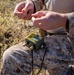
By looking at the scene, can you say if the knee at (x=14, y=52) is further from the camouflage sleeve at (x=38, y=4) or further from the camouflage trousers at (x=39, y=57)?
the camouflage sleeve at (x=38, y=4)

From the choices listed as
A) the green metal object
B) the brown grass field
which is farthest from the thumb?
the brown grass field

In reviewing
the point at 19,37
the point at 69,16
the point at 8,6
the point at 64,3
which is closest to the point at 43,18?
the point at 69,16

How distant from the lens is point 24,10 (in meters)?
1.84

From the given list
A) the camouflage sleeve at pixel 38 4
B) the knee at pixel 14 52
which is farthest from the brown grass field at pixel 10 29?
the knee at pixel 14 52

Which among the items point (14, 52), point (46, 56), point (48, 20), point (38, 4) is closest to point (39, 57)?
point (46, 56)

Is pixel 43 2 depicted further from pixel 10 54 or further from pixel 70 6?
pixel 10 54

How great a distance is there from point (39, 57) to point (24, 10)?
343 mm

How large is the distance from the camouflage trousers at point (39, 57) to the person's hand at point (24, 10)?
0.21 metres

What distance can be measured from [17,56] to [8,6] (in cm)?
200

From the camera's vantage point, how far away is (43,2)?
2027 mm

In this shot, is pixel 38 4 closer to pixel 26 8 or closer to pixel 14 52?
pixel 26 8

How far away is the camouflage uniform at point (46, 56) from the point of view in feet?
5.61

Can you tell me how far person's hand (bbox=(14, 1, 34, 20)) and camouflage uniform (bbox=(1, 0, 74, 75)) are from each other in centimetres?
21

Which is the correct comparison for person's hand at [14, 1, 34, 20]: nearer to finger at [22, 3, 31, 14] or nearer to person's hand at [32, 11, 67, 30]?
finger at [22, 3, 31, 14]
